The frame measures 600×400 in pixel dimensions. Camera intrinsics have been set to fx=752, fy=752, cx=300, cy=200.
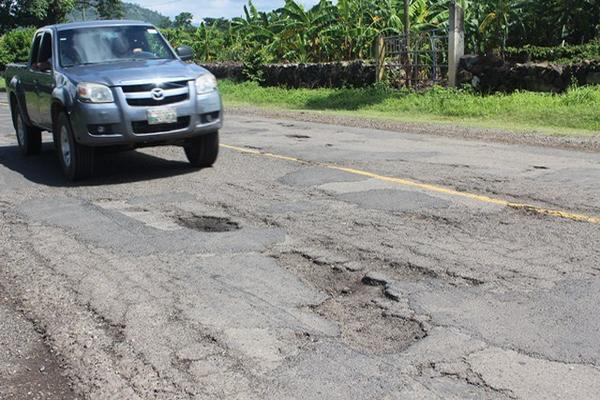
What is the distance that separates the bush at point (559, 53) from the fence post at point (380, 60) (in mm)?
3669

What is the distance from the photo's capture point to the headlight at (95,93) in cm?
848

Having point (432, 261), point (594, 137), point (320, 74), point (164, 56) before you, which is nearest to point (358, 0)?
point (320, 74)

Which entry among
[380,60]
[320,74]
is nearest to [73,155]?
[380,60]

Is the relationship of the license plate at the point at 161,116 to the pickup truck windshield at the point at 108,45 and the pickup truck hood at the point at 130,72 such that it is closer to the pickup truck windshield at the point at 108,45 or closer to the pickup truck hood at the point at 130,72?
the pickup truck hood at the point at 130,72

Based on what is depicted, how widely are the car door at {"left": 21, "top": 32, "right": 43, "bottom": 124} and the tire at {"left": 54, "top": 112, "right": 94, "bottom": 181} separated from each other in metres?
1.39

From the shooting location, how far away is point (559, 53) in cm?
2075

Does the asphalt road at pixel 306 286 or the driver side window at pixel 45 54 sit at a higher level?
the driver side window at pixel 45 54

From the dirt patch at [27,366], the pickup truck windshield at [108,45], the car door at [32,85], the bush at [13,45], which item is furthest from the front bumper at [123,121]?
the bush at [13,45]

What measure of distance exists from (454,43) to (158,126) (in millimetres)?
13460

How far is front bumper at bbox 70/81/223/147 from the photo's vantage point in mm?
8461

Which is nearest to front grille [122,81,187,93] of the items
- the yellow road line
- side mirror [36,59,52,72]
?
side mirror [36,59,52,72]

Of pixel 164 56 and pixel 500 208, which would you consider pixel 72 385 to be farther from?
pixel 164 56

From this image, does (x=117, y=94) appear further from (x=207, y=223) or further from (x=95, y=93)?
(x=207, y=223)

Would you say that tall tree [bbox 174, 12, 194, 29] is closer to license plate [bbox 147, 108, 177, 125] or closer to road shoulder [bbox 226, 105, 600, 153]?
road shoulder [bbox 226, 105, 600, 153]
